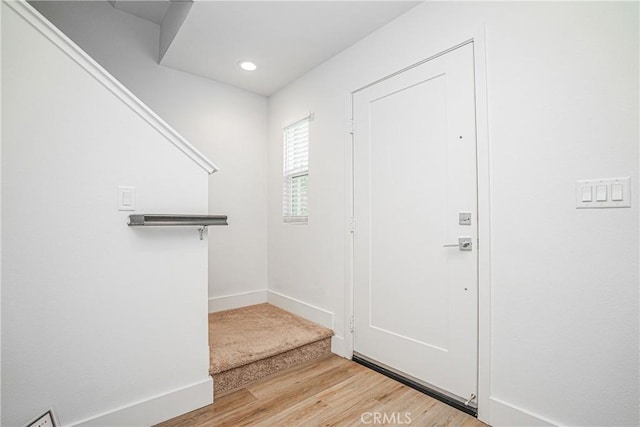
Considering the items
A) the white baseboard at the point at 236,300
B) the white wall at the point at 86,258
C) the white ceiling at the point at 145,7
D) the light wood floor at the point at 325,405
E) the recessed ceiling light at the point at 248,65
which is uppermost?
the white ceiling at the point at 145,7

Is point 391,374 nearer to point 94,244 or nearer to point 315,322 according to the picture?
point 315,322

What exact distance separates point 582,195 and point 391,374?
1.61 meters

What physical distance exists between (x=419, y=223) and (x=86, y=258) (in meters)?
1.91

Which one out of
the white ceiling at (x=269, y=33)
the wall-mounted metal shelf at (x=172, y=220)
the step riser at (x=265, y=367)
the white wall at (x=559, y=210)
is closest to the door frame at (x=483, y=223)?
the white wall at (x=559, y=210)

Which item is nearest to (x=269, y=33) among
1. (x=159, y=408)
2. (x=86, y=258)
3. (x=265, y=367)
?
(x=86, y=258)

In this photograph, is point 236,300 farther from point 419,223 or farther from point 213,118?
point 419,223

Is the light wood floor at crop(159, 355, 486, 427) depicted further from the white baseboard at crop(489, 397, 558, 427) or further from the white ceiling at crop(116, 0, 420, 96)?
the white ceiling at crop(116, 0, 420, 96)

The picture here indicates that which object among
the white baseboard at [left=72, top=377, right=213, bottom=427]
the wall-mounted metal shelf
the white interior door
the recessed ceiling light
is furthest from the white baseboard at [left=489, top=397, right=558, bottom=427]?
the recessed ceiling light

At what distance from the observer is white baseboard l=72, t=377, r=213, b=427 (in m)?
1.54

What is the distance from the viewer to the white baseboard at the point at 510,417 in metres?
1.49

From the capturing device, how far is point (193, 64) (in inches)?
114

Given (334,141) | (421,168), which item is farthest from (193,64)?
(421,168)

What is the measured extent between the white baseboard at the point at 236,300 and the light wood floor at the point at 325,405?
1.24 m

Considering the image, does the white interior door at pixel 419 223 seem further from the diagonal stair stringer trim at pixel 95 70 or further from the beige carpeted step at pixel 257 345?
the diagonal stair stringer trim at pixel 95 70
